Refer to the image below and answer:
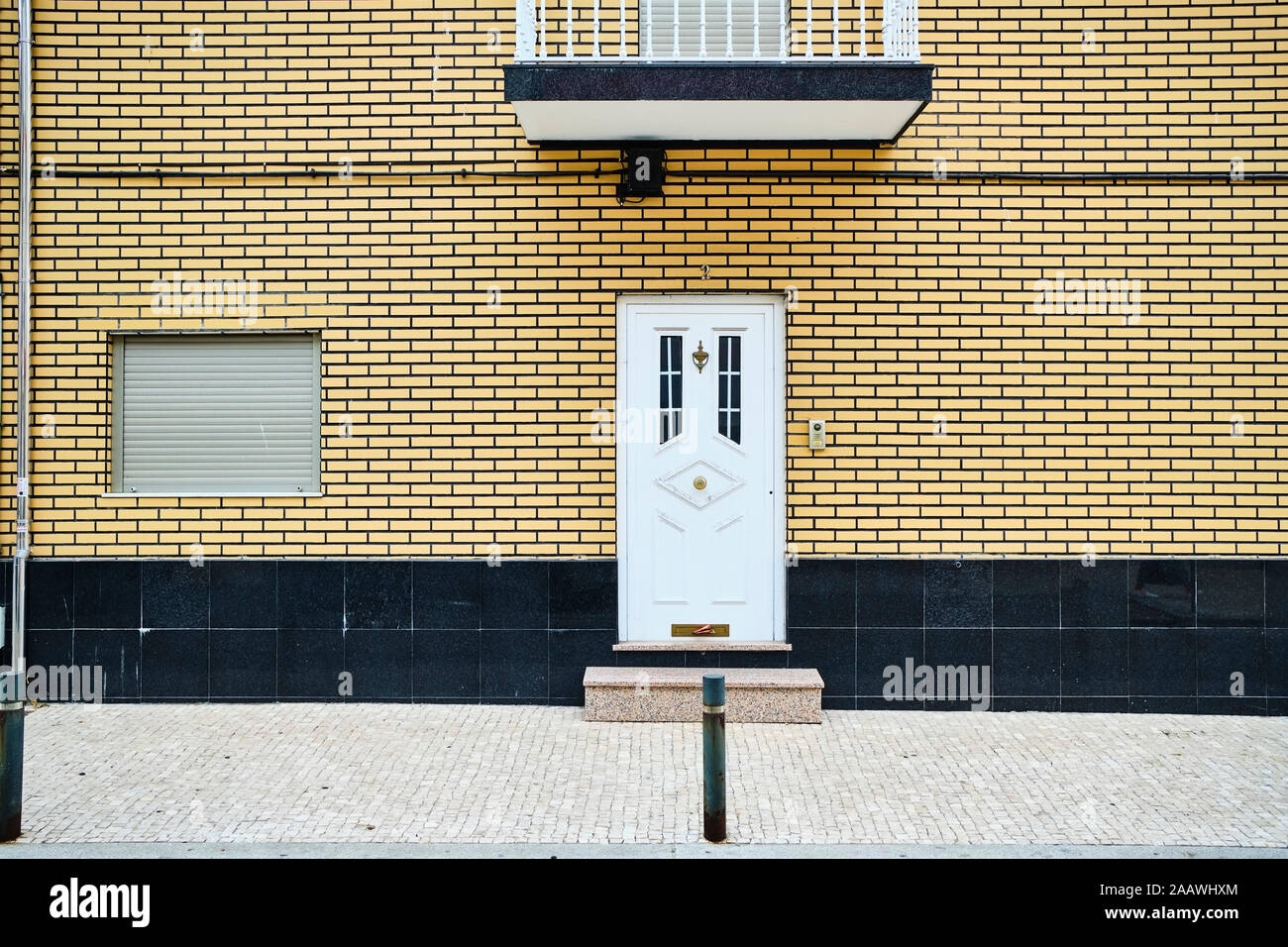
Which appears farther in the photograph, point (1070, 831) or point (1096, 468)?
point (1096, 468)

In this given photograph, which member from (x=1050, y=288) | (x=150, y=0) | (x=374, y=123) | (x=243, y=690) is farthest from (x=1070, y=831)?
(x=150, y=0)

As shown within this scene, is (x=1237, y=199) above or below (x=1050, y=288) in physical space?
above

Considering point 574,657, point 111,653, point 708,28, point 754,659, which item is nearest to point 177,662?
point 111,653

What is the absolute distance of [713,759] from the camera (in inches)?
205

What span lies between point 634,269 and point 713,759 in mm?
3868

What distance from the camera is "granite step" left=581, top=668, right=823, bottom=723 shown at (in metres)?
7.30

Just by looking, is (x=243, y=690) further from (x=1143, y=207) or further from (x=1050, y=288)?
(x=1143, y=207)

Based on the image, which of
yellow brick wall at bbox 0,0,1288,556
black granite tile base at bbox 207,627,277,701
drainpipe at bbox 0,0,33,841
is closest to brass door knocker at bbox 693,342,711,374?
yellow brick wall at bbox 0,0,1288,556

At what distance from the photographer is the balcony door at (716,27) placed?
793 centimetres

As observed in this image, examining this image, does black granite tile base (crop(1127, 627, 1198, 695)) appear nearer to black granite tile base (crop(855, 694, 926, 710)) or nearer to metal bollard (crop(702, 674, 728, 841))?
black granite tile base (crop(855, 694, 926, 710))

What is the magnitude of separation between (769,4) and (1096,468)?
4084mm

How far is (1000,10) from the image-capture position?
780 centimetres

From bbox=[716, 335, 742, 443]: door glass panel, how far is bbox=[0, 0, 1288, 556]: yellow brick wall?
0.40m

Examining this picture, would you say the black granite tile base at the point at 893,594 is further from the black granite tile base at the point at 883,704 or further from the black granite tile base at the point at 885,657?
the black granite tile base at the point at 883,704
